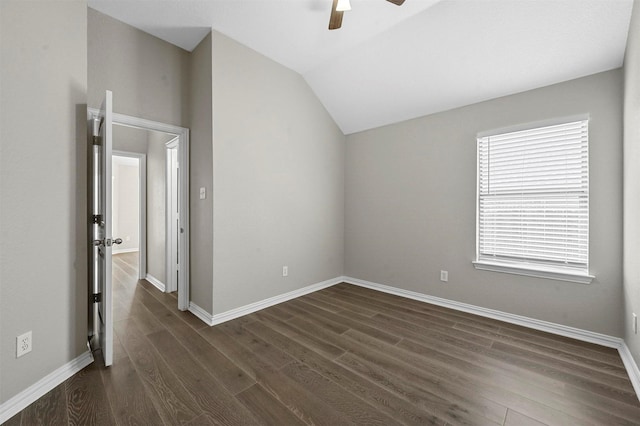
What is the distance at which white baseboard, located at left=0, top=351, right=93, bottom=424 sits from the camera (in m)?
1.50

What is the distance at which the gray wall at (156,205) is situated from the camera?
3926 millimetres

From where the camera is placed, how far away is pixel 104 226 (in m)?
1.98

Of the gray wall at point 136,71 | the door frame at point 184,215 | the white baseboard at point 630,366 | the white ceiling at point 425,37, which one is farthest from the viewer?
the door frame at point 184,215

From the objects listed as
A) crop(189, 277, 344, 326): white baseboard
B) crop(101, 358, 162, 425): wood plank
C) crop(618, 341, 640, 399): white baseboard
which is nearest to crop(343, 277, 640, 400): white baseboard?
crop(618, 341, 640, 399): white baseboard

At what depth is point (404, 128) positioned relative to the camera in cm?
371

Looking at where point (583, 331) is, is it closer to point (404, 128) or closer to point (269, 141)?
point (404, 128)

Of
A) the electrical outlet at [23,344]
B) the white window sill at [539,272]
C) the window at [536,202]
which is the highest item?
the window at [536,202]

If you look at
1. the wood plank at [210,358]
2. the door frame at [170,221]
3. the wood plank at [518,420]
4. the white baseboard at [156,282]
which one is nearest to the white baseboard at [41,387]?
the wood plank at [210,358]

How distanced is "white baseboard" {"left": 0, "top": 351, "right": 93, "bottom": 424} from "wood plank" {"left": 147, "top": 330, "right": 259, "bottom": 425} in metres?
0.49

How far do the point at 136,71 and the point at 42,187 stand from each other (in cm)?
162

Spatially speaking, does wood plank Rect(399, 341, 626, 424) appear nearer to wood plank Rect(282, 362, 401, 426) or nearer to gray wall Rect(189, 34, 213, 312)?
wood plank Rect(282, 362, 401, 426)

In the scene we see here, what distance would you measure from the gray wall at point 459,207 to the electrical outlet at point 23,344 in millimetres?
3540

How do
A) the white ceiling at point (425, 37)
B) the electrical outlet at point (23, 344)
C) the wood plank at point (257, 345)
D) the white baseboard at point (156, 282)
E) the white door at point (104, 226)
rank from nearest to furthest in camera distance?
the electrical outlet at point (23, 344), the white door at point (104, 226), the wood plank at point (257, 345), the white ceiling at point (425, 37), the white baseboard at point (156, 282)

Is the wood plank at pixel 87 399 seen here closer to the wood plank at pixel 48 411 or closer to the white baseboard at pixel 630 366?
the wood plank at pixel 48 411
